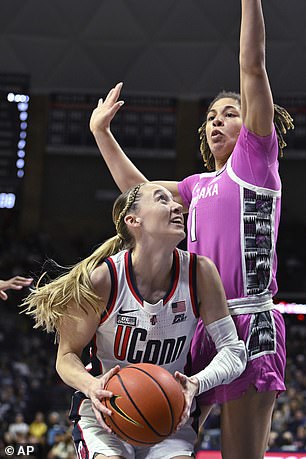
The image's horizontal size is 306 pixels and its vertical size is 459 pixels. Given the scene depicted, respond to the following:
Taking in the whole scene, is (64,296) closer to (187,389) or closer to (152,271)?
(152,271)

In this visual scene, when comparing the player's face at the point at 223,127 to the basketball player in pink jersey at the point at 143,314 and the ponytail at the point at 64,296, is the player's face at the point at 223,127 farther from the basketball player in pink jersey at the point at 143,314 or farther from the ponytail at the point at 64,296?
the ponytail at the point at 64,296

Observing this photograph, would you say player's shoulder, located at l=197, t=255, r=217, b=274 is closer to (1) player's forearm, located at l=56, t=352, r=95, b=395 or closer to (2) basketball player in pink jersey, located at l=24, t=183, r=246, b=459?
(2) basketball player in pink jersey, located at l=24, t=183, r=246, b=459

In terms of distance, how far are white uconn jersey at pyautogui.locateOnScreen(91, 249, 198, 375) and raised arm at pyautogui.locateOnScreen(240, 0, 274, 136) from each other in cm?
67

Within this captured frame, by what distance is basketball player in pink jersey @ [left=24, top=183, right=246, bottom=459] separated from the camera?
3191 mm

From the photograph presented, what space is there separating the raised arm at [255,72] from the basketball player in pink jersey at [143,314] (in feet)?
1.69

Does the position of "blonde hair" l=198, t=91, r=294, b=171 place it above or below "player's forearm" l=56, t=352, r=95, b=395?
above

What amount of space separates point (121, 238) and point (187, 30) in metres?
11.0

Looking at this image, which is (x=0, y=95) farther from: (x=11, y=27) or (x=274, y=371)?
(x=274, y=371)

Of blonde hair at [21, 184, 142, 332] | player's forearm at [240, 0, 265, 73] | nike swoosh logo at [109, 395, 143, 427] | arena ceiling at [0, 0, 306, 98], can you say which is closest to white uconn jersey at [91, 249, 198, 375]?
blonde hair at [21, 184, 142, 332]

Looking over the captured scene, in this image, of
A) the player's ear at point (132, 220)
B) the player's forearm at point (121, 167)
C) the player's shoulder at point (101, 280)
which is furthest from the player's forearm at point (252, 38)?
the player's shoulder at point (101, 280)

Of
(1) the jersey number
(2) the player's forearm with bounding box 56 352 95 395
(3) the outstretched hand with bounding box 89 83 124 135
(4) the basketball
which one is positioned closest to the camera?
(4) the basketball

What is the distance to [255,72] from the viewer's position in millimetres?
3312

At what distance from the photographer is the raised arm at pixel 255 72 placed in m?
3.30

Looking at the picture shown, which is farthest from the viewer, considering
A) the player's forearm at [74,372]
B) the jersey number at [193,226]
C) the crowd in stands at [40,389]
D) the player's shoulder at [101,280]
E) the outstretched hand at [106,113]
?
the crowd in stands at [40,389]
